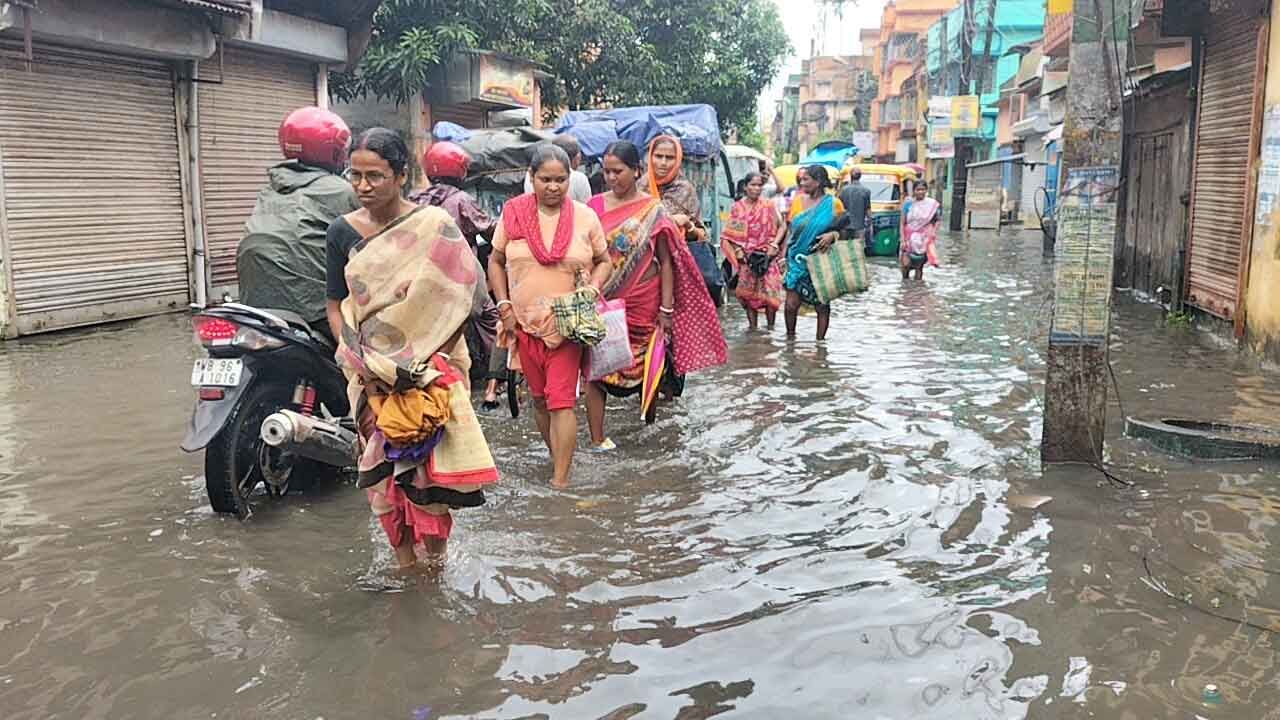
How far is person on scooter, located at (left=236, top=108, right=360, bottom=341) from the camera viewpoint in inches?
187

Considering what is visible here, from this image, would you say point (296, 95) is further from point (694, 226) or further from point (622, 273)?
point (622, 273)

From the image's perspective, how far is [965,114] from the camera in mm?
34312

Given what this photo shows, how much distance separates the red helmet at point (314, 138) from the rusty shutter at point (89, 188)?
247 inches

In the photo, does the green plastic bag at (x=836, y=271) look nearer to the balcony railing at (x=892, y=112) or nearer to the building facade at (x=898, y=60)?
the building facade at (x=898, y=60)

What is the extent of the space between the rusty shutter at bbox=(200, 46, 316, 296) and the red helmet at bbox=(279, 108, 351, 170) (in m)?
7.67

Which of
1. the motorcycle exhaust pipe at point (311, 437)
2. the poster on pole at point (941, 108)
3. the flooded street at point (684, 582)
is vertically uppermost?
the poster on pole at point (941, 108)

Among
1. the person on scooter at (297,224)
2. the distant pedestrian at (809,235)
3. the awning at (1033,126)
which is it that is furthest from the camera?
the awning at (1033,126)

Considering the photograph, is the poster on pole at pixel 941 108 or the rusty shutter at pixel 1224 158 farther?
the poster on pole at pixel 941 108

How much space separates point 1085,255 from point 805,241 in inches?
194

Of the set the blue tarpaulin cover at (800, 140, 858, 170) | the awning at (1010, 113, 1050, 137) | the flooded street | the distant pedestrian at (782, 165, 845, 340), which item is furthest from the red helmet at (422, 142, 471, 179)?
the awning at (1010, 113, 1050, 137)

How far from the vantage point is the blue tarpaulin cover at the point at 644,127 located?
439 inches

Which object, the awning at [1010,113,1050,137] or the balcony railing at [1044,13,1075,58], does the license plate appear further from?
the awning at [1010,113,1050,137]

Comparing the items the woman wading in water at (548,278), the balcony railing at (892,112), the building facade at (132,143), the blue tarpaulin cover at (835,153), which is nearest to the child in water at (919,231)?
the building facade at (132,143)

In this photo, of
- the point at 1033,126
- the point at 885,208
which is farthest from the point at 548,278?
the point at 1033,126
